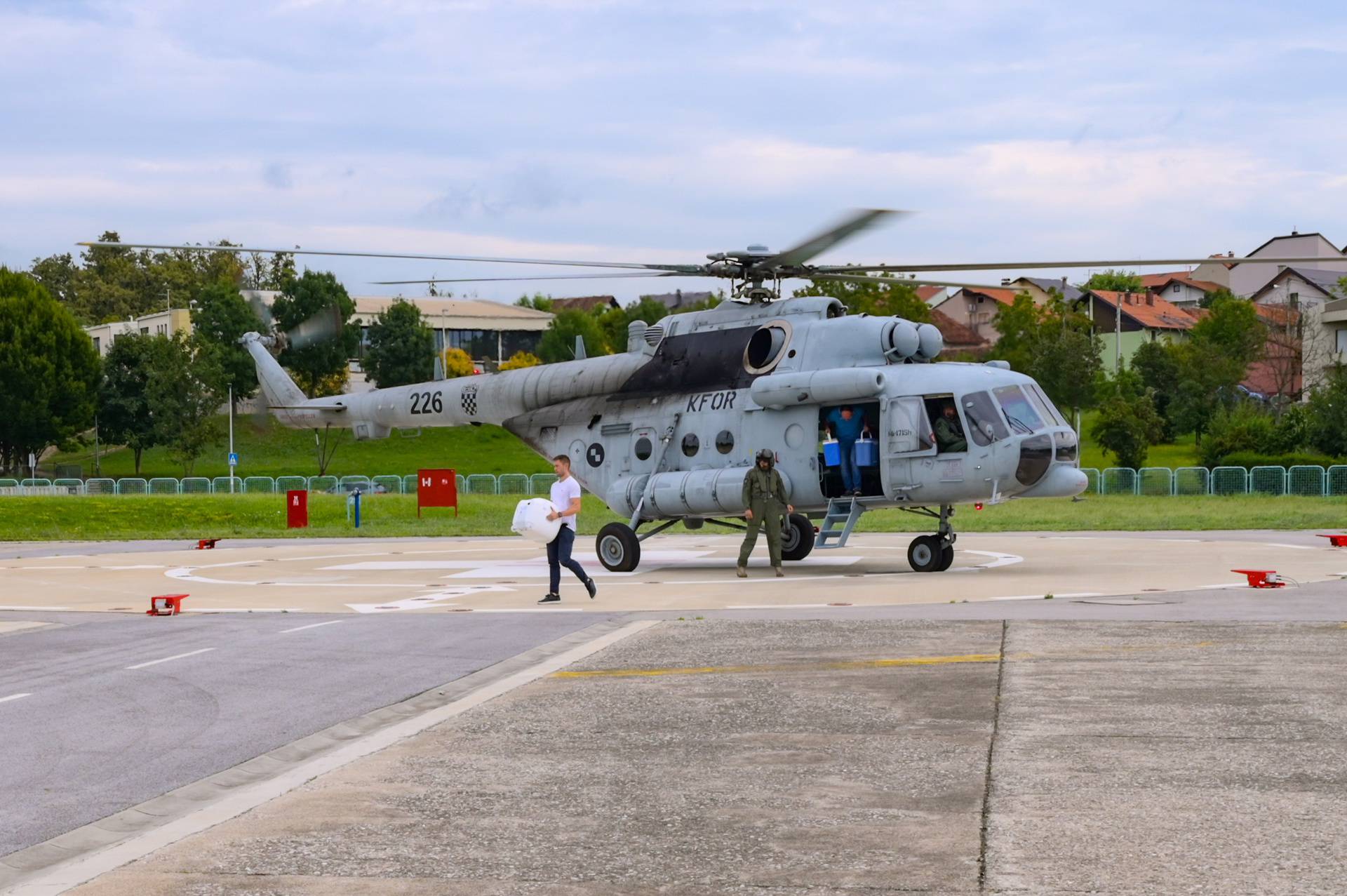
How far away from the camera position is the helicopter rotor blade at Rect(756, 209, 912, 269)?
1775 centimetres

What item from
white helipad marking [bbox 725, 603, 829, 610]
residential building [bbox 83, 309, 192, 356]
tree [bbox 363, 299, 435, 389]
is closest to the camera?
white helipad marking [bbox 725, 603, 829, 610]

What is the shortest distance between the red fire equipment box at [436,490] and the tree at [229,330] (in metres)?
51.0

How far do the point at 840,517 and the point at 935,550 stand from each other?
1464 mm

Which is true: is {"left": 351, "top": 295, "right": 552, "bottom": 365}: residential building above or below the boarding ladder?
above

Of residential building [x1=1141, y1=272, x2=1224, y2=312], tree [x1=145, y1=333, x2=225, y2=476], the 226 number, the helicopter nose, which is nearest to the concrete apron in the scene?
the helicopter nose

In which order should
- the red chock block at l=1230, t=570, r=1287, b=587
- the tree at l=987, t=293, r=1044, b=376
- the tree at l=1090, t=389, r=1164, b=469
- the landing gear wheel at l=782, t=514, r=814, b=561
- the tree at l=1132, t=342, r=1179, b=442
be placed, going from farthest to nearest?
the tree at l=1132, t=342, r=1179, b=442
the tree at l=987, t=293, r=1044, b=376
the tree at l=1090, t=389, r=1164, b=469
the landing gear wheel at l=782, t=514, r=814, b=561
the red chock block at l=1230, t=570, r=1287, b=587

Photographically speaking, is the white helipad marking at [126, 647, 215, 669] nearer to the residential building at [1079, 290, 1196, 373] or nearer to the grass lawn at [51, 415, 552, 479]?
the grass lawn at [51, 415, 552, 479]

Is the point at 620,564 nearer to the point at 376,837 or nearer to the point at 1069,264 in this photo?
the point at 1069,264

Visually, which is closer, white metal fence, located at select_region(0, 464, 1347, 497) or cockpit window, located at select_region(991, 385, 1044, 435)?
cockpit window, located at select_region(991, 385, 1044, 435)

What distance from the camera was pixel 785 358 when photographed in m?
21.4

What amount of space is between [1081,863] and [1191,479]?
46.6 meters

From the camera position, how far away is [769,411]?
2148cm

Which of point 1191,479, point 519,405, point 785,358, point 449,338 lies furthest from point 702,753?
point 449,338

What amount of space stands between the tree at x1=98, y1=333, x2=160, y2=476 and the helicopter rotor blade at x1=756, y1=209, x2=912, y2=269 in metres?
70.1
